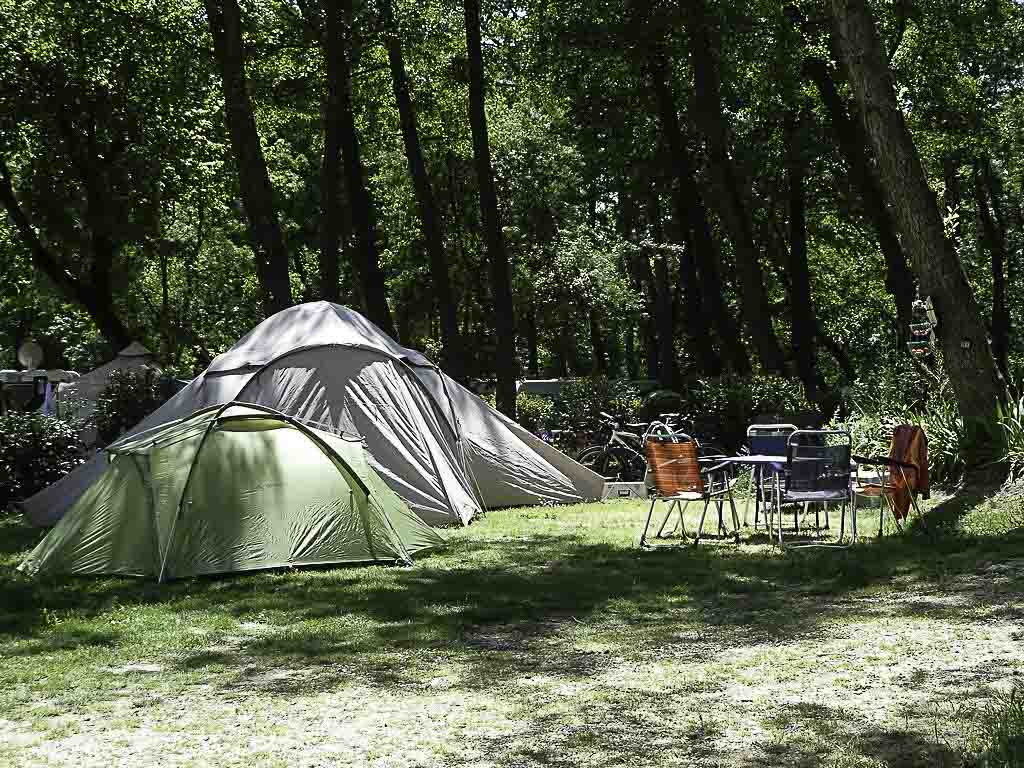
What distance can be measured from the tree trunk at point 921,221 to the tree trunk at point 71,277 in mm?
15440

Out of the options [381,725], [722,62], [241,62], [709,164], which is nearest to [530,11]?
[722,62]

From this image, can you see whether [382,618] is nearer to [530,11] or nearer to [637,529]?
[637,529]

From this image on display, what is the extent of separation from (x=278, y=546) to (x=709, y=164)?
37.3 feet

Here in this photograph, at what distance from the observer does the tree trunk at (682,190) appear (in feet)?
69.9

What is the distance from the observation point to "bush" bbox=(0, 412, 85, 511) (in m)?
14.9

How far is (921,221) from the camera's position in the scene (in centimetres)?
1203

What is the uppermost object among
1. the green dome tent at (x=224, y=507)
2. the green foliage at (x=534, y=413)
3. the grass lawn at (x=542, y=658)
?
the green foliage at (x=534, y=413)

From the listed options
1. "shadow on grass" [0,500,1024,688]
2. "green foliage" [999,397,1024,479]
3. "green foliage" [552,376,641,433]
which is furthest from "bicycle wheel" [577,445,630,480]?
"green foliage" [999,397,1024,479]

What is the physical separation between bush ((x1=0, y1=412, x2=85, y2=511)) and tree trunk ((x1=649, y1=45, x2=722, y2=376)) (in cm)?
1132

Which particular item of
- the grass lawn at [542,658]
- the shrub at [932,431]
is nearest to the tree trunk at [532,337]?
the shrub at [932,431]

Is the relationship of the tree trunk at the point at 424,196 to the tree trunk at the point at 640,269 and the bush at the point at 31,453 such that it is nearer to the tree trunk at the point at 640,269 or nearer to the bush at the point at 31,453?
the tree trunk at the point at 640,269

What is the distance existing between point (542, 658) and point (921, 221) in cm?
721

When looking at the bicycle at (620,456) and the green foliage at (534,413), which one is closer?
the bicycle at (620,456)

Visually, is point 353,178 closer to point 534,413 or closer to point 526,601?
point 534,413
